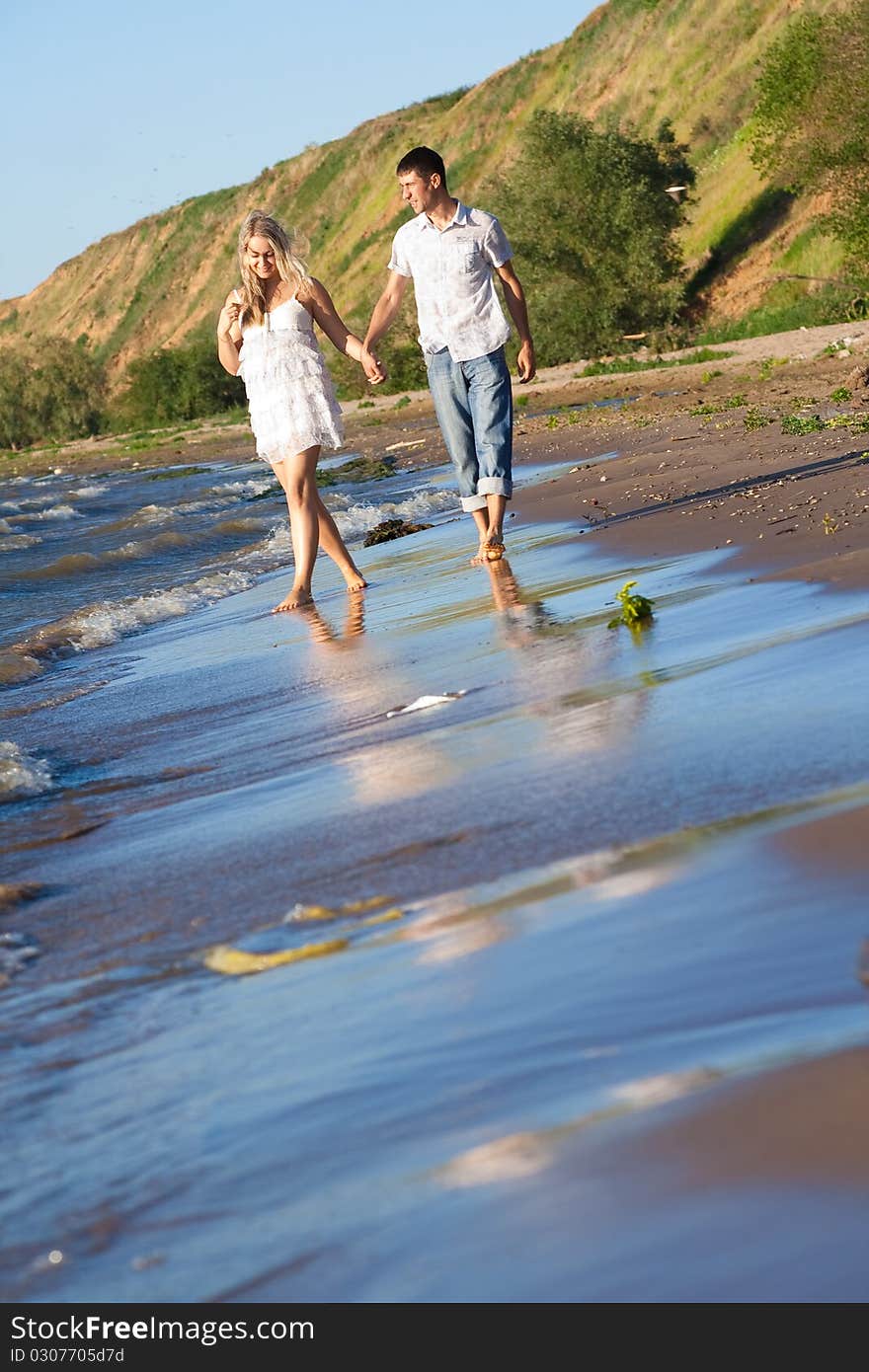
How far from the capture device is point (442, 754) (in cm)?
460

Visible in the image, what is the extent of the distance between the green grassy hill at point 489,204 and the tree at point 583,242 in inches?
107

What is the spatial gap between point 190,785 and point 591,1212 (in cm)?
336

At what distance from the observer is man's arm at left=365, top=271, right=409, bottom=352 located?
9.16 m

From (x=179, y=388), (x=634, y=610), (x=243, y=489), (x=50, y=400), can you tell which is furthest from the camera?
(x=50, y=400)

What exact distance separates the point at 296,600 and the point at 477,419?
4.67 feet

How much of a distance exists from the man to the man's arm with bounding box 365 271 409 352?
0.01m

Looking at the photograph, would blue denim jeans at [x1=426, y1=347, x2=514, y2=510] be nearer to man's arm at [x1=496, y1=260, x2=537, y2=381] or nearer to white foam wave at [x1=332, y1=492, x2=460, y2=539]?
man's arm at [x1=496, y1=260, x2=537, y2=381]

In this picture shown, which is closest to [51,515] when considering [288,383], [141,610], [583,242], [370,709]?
[141,610]

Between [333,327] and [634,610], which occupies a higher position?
[333,327]

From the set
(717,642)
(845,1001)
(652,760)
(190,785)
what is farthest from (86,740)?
A: (845,1001)

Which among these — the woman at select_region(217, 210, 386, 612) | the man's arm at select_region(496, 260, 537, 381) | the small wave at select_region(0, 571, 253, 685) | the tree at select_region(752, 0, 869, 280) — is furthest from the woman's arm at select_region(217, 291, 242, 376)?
the tree at select_region(752, 0, 869, 280)

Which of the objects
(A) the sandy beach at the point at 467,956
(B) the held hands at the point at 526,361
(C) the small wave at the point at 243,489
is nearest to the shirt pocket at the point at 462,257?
(B) the held hands at the point at 526,361

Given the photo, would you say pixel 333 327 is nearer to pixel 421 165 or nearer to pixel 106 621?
pixel 421 165

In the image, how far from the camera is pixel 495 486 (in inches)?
359
